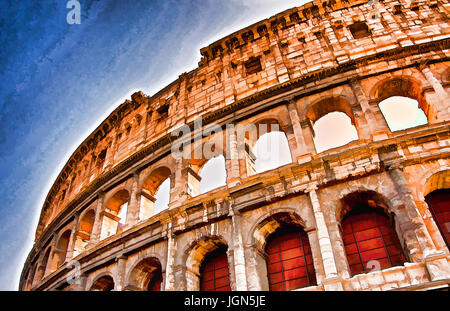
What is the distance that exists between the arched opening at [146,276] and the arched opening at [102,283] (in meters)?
1.31

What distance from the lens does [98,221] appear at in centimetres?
1274

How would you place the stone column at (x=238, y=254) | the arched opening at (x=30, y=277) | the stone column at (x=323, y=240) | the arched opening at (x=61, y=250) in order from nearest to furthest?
the stone column at (x=323, y=240)
the stone column at (x=238, y=254)
the arched opening at (x=61, y=250)
the arched opening at (x=30, y=277)

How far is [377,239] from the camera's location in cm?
810

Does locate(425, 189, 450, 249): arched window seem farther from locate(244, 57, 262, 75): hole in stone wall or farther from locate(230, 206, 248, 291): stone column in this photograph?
locate(244, 57, 262, 75): hole in stone wall

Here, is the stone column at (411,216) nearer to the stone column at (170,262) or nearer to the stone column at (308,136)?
the stone column at (308,136)

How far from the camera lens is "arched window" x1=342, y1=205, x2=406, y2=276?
25.3 ft

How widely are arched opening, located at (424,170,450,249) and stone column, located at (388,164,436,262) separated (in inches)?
25.3

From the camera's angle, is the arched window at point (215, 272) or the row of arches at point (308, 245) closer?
the row of arches at point (308, 245)

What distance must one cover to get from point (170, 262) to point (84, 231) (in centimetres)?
621

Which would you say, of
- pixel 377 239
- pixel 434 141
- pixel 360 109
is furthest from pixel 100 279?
pixel 434 141

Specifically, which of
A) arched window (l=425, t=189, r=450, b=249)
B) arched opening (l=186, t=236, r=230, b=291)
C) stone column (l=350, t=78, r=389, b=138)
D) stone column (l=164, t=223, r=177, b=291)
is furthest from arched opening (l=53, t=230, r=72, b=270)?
arched window (l=425, t=189, r=450, b=249)

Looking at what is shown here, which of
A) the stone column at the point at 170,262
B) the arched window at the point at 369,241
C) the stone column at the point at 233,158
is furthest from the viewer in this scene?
the stone column at the point at 233,158

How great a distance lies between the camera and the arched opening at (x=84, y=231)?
44.4 feet

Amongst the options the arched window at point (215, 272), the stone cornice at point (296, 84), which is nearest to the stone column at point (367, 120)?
the stone cornice at point (296, 84)
